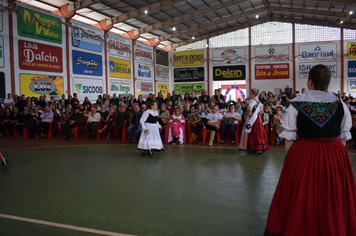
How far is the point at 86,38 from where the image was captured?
16.0 m

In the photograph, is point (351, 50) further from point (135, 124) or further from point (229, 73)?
point (135, 124)

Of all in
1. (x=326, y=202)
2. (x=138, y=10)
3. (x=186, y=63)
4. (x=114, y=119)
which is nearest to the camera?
(x=326, y=202)

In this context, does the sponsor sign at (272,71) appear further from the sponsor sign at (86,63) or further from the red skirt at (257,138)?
the red skirt at (257,138)

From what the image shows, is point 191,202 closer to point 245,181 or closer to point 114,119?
point 245,181

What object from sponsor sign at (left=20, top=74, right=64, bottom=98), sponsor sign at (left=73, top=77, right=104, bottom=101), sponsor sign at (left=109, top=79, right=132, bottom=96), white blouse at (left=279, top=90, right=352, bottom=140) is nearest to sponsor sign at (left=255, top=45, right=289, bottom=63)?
sponsor sign at (left=109, top=79, right=132, bottom=96)

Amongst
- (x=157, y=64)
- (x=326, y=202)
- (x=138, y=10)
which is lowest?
(x=326, y=202)

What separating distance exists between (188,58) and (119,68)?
7517mm

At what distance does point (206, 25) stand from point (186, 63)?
432cm

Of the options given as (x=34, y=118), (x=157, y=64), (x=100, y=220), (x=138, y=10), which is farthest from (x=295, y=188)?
(x=157, y=64)

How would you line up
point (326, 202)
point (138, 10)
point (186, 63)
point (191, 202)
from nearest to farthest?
point (326, 202) < point (191, 202) < point (138, 10) < point (186, 63)

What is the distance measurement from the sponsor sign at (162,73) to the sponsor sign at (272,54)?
7.30 m

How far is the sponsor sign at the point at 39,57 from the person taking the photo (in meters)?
12.4

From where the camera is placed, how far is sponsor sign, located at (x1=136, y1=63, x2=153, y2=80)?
20.4m

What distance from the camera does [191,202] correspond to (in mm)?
3650
